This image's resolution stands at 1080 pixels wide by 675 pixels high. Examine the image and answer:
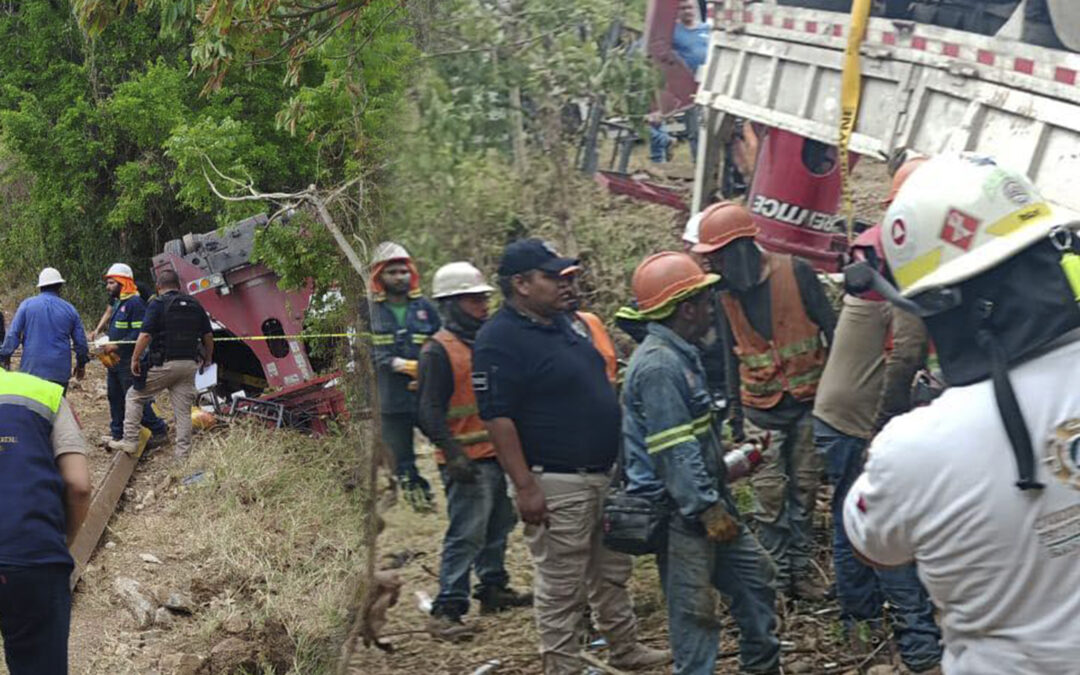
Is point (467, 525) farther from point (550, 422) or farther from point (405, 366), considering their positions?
point (405, 366)

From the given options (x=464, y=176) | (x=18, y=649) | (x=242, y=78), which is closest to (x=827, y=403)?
(x=464, y=176)

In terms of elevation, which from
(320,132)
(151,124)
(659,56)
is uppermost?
(659,56)

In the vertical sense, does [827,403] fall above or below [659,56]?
below

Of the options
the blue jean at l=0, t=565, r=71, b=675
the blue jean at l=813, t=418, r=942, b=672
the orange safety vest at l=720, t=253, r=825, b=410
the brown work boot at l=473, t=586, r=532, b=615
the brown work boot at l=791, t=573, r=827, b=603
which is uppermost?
the orange safety vest at l=720, t=253, r=825, b=410

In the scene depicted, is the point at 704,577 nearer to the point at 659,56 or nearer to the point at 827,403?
the point at 827,403

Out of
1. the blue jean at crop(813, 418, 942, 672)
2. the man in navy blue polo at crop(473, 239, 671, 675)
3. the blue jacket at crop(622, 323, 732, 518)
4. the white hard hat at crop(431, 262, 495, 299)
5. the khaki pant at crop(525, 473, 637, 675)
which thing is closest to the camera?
the blue jacket at crop(622, 323, 732, 518)

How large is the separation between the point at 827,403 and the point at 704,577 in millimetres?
883

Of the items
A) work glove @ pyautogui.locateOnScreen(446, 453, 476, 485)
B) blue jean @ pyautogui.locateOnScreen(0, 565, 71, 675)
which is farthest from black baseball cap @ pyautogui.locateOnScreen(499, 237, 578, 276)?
blue jean @ pyautogui.locateOnScreen(0, 565, 71, 675)

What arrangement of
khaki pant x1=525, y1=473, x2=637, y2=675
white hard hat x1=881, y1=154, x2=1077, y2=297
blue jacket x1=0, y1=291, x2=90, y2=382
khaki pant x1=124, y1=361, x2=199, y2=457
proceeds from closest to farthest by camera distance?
white hard hat x1=881, y1=154, x2=1077, y2=297 → khaki pant x1=525, y1=473, x2=637, y2=675 → blue jacket x1=0, y1=291, x2=90, y2=382 → khaki pant x1=124, y1=361, x2=199, y2=457

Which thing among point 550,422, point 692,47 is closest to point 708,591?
point 550,422

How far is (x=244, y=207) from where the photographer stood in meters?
12.1

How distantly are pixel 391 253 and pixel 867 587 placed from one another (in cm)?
236

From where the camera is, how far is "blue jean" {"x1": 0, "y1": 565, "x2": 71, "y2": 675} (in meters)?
5.11

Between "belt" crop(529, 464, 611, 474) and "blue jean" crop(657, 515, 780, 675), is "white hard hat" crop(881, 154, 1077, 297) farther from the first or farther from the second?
"belt" crop(529, 464, 611, 474)
